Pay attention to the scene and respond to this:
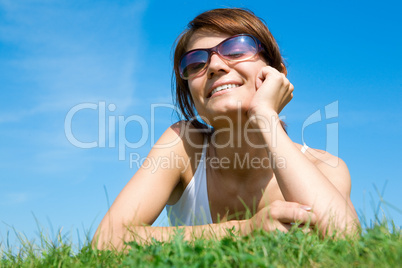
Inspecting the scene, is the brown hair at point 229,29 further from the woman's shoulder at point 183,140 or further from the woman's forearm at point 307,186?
the woman's forearm at point 307,186

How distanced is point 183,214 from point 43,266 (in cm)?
259

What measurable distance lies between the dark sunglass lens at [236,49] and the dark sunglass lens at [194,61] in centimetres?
25

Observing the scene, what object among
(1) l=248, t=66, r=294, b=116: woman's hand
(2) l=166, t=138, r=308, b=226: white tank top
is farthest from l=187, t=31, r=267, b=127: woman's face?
(2) l=166, t=138, r=308, b=226: white tank top

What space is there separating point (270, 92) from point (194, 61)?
3.87 feet

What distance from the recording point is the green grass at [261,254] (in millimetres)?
2271

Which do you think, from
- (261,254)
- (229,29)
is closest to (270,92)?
(229,29)

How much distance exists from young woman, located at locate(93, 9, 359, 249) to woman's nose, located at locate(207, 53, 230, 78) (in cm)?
1

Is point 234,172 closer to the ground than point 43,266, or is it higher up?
higher up

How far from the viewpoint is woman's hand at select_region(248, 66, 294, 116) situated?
4258mm

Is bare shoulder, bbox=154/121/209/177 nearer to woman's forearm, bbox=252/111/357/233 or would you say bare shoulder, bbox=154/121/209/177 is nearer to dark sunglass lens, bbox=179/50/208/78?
dark sunglass lens, bbox=179/50/208/78

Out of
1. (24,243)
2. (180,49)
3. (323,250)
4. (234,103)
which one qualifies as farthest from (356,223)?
(180,49)

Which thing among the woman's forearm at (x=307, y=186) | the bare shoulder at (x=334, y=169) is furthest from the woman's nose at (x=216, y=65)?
the bare shoulder at (x=334, y=169)

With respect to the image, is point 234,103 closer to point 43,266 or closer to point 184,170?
point 184,170

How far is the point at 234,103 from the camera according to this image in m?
4.52
